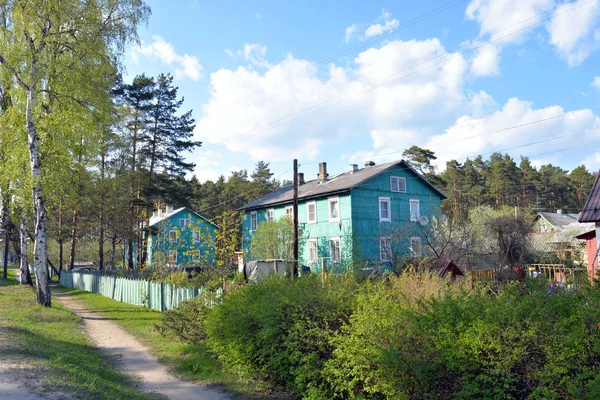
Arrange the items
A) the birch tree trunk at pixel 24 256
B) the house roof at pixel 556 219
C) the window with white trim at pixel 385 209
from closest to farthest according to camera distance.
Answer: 1. the birch tree trunk at pixel 24 256
2. the window with white trim at pixel 385 209
3. the house roof at pixel 556 219

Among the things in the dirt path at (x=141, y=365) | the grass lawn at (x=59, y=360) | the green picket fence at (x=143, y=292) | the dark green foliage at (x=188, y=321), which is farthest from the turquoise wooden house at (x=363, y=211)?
the grass lawn at (x=59, y=360)

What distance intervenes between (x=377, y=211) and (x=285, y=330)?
26.7 meters

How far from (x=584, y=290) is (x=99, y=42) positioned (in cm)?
1834

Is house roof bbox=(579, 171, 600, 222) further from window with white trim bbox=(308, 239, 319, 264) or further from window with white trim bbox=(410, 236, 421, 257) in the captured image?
window with white trim bbox=(308, 239, 319, 264)

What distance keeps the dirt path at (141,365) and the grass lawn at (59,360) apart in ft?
1.02

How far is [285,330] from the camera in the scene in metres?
7.48

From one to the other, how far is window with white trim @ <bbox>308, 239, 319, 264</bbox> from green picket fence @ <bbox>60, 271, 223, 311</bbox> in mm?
14213

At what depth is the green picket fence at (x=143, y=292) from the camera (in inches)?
589

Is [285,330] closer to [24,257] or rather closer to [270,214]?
[24,257]

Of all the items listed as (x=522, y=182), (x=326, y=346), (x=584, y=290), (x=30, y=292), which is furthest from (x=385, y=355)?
(x=522, y=182)

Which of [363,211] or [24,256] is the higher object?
Answer: [363,211]

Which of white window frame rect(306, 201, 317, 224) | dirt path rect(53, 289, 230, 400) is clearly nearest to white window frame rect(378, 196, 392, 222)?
white window frame rect(306, 201, 317, 224)

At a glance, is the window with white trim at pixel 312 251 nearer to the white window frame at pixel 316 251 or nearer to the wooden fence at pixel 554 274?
the white window frame at pixel 316 251

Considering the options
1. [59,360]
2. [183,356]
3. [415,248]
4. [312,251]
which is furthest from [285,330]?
[312,251]
